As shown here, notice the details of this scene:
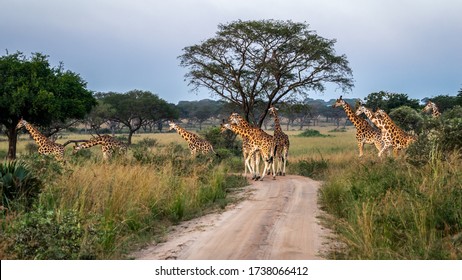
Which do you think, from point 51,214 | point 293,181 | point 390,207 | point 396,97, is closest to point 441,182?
point 390,207

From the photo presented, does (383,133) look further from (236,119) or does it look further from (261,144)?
(236,119)

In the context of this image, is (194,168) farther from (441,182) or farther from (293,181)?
(441,182)

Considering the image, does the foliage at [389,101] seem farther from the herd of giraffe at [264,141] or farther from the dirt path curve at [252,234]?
the dirt path curve at [252,234]

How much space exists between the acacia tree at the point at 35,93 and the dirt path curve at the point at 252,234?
1522 cm

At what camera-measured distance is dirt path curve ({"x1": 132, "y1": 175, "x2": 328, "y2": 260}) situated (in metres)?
6.58

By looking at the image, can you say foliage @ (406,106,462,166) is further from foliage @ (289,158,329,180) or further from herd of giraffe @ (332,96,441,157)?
foliage @ (289,158,329,180)

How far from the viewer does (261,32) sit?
26.8 m

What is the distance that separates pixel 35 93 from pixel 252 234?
18942 mm

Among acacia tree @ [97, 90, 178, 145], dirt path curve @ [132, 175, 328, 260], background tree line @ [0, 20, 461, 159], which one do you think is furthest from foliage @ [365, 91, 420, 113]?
dirt path curve @ [132, 175, 328, 260]

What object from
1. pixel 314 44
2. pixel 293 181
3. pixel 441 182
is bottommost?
pixel 293 181


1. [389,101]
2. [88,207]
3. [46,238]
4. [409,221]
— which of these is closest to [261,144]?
[88,207]

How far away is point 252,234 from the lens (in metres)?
7.57

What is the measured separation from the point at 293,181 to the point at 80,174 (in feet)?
23.9

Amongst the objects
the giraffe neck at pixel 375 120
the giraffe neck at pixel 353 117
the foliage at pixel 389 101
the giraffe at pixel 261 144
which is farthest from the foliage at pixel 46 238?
the foliage at pixel 389 101
